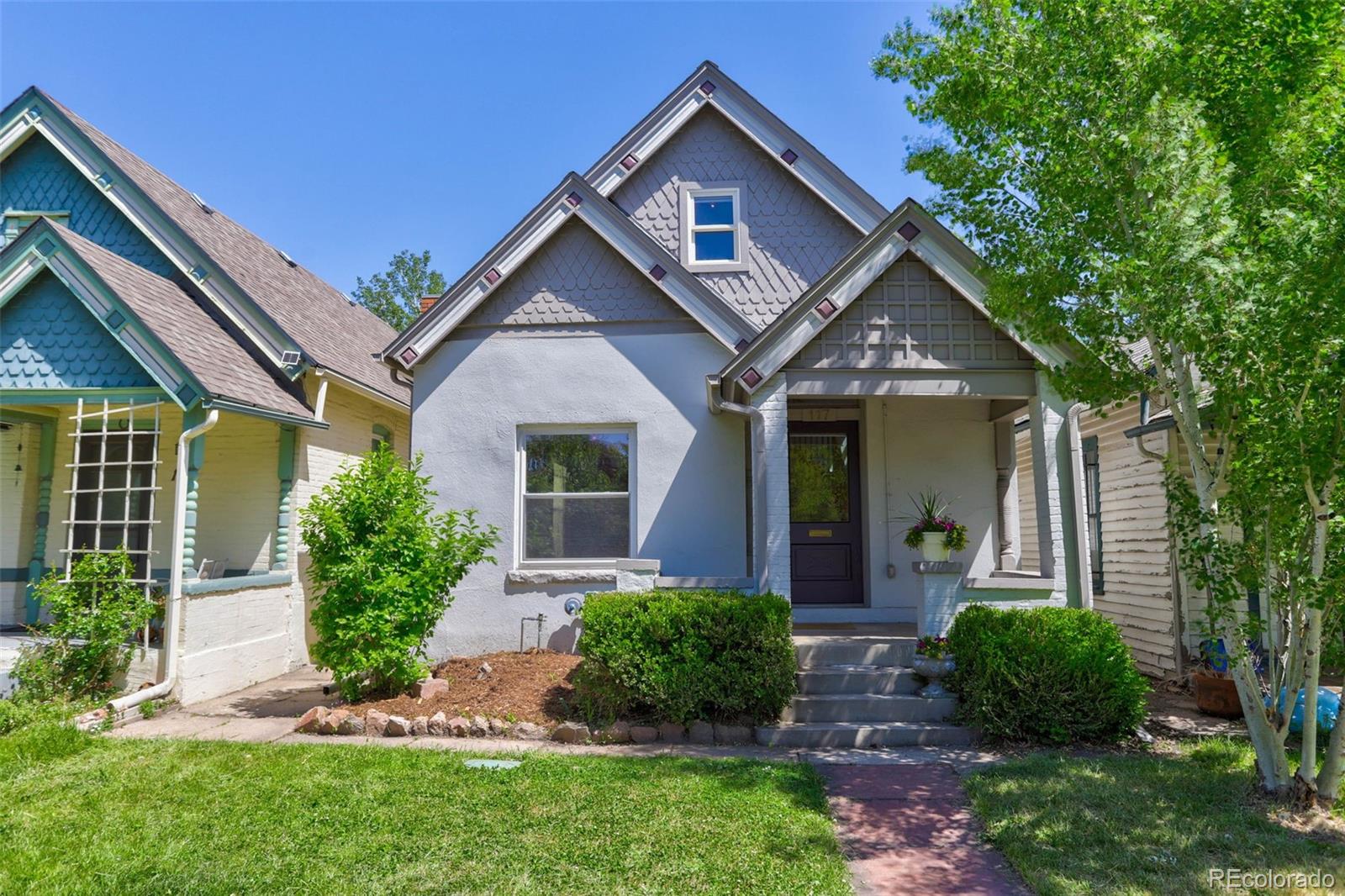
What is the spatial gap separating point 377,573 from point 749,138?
8.37 meters

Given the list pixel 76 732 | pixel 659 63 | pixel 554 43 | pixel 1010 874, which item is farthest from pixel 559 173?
pixel 1010 874

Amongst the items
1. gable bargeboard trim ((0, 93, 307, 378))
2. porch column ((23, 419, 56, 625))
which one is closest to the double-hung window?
gable bargeboard trim ((0, 93, 307, 378))

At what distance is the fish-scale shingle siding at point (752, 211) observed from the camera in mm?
11250

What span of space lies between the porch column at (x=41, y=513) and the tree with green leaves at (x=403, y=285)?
3652 centimetres

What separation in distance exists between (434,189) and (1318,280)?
20.7m

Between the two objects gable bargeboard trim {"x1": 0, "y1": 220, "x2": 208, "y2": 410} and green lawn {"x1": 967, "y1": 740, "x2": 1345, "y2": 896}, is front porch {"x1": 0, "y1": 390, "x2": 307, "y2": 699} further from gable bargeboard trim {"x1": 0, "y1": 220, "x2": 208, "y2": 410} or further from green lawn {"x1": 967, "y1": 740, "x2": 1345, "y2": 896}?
green lawn {"x1": 967, "y1": 740, "x2": 1345, "y2": 896}

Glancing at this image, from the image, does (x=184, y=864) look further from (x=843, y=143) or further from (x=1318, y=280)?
(x=843, y=143)

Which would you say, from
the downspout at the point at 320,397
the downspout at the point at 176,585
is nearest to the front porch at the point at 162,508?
the downspout at the point at 320,397

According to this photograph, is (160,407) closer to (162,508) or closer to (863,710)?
(162,508)

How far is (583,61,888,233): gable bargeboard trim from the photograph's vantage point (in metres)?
11.5

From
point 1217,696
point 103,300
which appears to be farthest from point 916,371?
point 103,300

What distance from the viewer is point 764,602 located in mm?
7031

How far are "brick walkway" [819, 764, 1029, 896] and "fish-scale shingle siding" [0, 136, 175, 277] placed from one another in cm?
1094

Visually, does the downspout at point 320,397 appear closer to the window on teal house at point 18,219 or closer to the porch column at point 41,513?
the porch column at point 41,513
